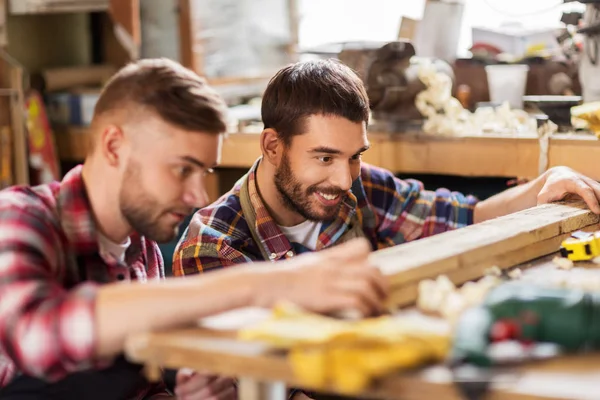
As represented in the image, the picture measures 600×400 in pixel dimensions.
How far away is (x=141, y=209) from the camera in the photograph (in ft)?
5.16

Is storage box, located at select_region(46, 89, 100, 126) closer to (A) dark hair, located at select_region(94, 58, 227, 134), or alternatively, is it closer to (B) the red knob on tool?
(A) dark hair, located at select_region(94, 58, 227, 134)

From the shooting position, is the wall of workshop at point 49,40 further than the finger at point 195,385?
Yes

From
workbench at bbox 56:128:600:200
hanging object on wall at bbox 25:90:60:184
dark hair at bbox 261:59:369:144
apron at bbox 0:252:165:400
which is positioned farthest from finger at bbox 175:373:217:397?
hanging object on wall at bbox 25:90:60:184

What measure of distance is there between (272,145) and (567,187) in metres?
0.73

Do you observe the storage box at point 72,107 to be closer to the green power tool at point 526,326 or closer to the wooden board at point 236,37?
the wooden board at point 236,37

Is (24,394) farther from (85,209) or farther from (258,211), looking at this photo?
(258,211)

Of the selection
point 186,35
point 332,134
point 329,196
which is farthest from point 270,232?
point 186,35

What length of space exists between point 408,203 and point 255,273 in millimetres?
1201

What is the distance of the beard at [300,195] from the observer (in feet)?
6.95

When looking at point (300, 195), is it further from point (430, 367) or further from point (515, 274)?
point (430, 367)

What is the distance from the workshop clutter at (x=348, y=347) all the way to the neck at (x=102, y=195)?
0.50 m

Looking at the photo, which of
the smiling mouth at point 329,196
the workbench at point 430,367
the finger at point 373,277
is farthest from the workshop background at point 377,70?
the finger at point 373,277

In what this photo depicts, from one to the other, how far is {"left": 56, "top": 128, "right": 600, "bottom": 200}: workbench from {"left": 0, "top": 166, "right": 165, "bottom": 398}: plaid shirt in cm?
170

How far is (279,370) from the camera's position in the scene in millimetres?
1163
